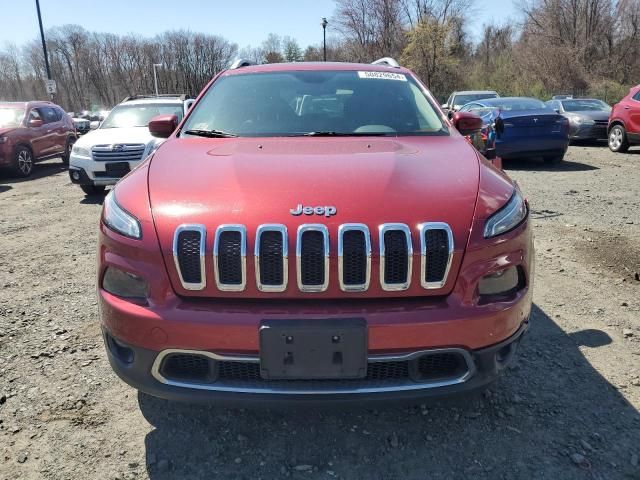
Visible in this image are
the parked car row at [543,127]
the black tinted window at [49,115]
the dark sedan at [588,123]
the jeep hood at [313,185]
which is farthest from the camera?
the dark sedan at [588,123]

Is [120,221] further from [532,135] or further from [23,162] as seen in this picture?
[23,162]

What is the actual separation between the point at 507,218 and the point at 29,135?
1243cm

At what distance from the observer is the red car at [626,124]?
1170 centimetres

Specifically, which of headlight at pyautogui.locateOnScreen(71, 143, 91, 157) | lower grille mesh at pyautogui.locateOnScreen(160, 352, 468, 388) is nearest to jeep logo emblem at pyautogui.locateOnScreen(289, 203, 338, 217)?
lower grille mesh at pyautogui.locateOnScreen(160, 352, 468, 388)

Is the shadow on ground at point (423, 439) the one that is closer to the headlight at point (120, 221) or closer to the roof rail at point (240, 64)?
the headlight at point (120, 221)

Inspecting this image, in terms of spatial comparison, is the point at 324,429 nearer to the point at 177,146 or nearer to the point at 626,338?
the point at 177,146

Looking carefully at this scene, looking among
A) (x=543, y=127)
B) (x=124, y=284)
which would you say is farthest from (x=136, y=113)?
(x=124, y=284)

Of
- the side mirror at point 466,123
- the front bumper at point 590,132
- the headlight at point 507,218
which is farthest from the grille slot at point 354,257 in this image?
the front bumper at point 590,132

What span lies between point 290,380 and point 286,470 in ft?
1.59

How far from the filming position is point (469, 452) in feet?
7.47

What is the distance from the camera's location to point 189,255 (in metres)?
1.96

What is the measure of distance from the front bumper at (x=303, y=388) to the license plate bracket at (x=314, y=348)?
62mm

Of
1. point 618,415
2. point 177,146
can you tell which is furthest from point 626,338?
point 177,146

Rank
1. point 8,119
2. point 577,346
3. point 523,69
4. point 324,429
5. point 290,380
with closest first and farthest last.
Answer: point 290,380 < point 324,429 < point 577,346 < point 8,119 < point 523,69
